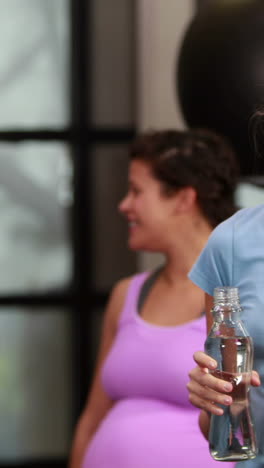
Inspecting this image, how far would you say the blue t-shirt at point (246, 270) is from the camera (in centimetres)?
109

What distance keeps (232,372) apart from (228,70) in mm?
911

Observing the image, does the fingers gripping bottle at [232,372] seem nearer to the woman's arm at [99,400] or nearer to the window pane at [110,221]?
the woman's arm at [99,400]

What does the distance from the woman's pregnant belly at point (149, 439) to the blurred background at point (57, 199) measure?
4.33 ft

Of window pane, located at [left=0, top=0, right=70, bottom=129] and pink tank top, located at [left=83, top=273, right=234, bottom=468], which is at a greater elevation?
window pane, located at [left=0, top=0, right=70, bottom=129]

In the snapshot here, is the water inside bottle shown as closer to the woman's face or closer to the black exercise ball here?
the black exercise ball

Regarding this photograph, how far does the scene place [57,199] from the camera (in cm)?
313

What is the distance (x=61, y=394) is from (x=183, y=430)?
1.53 meters

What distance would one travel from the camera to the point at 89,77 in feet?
10.2

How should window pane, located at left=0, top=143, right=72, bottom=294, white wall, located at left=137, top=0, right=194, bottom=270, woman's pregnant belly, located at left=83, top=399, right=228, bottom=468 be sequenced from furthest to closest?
window pane, located at left=0, top=143, right=72, bottom=294, white wall, located at left=137, top=0, right=194, bottom=270, woman's pregnant belly, located at left=83, top=399, right=228, bottom=468

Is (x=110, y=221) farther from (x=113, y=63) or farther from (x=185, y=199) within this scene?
(x=185, y=199)

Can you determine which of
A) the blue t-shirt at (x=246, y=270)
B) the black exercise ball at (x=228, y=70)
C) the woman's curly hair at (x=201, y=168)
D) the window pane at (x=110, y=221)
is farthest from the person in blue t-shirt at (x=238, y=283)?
the window pane at (x=110, y=221)

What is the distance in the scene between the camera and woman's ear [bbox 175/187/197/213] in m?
1.98

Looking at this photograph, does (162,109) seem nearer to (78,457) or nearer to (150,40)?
(150,40)

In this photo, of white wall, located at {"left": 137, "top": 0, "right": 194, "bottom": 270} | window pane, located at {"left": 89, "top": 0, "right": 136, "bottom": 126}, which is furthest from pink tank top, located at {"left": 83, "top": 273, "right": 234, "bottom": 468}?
window pane, located at {"left": 89, "top": 0, "right": 136, "bottom": 126}
